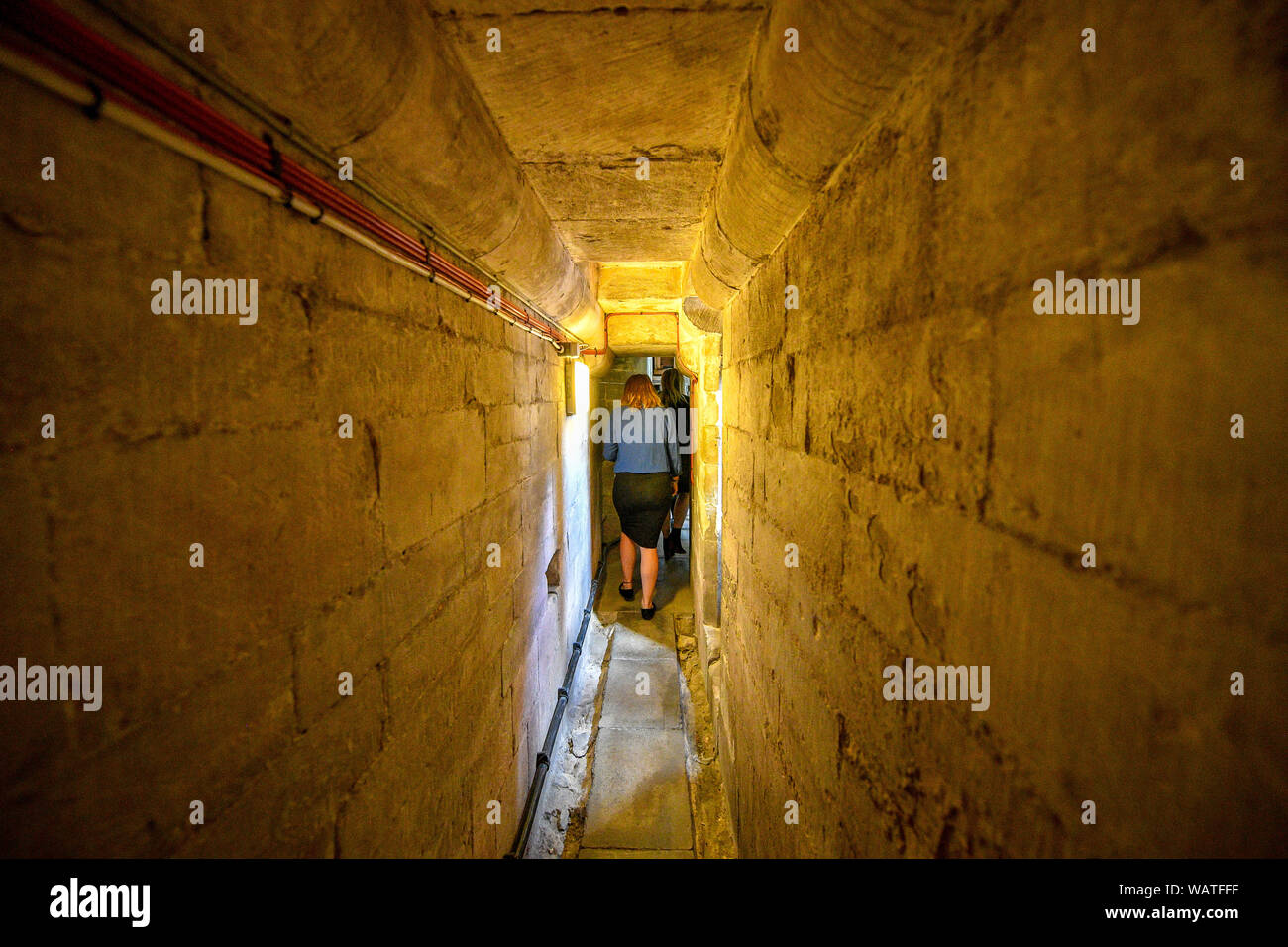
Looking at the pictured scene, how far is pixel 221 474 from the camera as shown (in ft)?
2.75

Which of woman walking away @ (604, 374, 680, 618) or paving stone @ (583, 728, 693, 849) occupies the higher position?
woman walking away @ (604, 374, 680, 618)

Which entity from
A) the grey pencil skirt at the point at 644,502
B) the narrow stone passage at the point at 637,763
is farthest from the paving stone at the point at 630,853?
the grey pencil skirt at the point at 644,502

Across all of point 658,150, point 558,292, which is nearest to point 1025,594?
point 658,150

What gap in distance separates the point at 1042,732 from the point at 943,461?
399 mm

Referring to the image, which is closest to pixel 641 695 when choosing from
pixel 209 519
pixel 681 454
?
pixel 681 454

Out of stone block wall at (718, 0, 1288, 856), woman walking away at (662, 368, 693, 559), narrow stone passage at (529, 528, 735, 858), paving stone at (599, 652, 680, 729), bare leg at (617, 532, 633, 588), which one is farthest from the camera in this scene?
woman walking away at (662, 368, 693, 559)

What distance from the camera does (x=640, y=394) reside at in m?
5.92

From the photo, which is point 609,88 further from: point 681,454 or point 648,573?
point 681,454

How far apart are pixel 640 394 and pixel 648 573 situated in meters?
2.06

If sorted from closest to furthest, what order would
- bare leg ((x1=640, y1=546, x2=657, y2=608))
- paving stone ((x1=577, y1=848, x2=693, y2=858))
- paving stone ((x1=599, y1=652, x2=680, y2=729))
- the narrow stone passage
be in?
paving stone ((x1=577, y1=848, x2=693, y2=858))
the narrow stone passage
paving stone ((x1=599, y1=652, x2=680, y2=729))
bare leg ((x1=640, y1=546, x2=657, y2=608))

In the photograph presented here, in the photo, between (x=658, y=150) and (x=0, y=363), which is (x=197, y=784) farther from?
(x=658, y=150)

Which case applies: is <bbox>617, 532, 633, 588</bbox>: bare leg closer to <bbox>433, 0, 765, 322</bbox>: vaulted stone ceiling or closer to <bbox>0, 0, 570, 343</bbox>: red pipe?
<bbox>433, 0, 765, 322</bbox>: vaulted stone ceiling

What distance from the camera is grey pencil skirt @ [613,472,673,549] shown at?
19.6 ft

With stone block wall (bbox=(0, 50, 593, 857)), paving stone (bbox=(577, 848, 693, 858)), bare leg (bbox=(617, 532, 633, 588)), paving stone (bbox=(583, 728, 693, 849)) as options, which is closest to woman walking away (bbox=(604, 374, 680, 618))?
bare leg (bbox=(617, 532, 633, 588))
